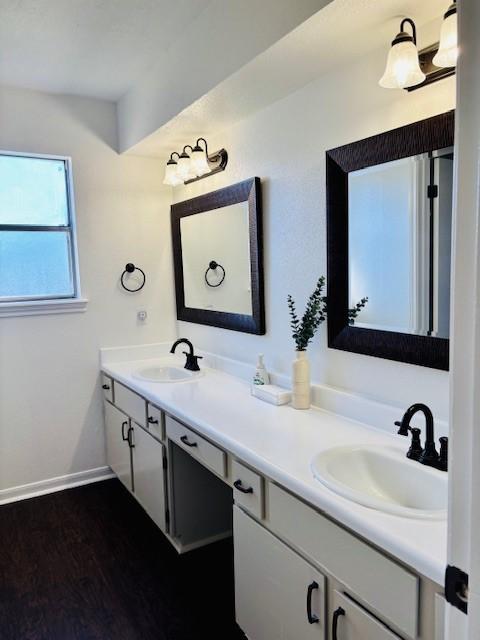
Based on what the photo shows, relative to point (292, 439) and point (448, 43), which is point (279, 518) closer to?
point (292, 439)

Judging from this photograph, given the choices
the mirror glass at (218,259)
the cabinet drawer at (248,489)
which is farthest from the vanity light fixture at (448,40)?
the cabinet drawer at (248,489)

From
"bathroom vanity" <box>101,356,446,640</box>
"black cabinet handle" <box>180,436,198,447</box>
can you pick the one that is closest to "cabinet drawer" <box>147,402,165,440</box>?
"bathroom vanity" <box>101,356,446,640</box>

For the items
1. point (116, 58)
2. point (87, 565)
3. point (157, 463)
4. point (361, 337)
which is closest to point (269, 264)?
point (361, 337)

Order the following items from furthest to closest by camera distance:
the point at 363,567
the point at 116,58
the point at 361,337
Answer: the point at 116,58, the point at 361,337, the point at 363,567

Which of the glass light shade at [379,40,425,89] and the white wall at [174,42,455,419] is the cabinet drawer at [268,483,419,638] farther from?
the glass light shade at [379,40,425,89]

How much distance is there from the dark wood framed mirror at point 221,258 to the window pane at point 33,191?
76 cm

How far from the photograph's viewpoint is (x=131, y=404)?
2.78m

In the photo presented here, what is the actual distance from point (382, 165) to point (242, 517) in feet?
4.53

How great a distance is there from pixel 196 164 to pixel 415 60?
4.84ft

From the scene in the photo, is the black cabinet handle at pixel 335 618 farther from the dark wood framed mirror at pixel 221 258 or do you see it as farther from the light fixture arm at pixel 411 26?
the light fixture arm at pixel 411 26

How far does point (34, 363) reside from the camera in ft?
10.1

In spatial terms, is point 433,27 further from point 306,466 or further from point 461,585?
point 461,585

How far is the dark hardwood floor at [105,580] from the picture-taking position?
6.42ft

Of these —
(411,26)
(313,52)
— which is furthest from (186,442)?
(411,26)
